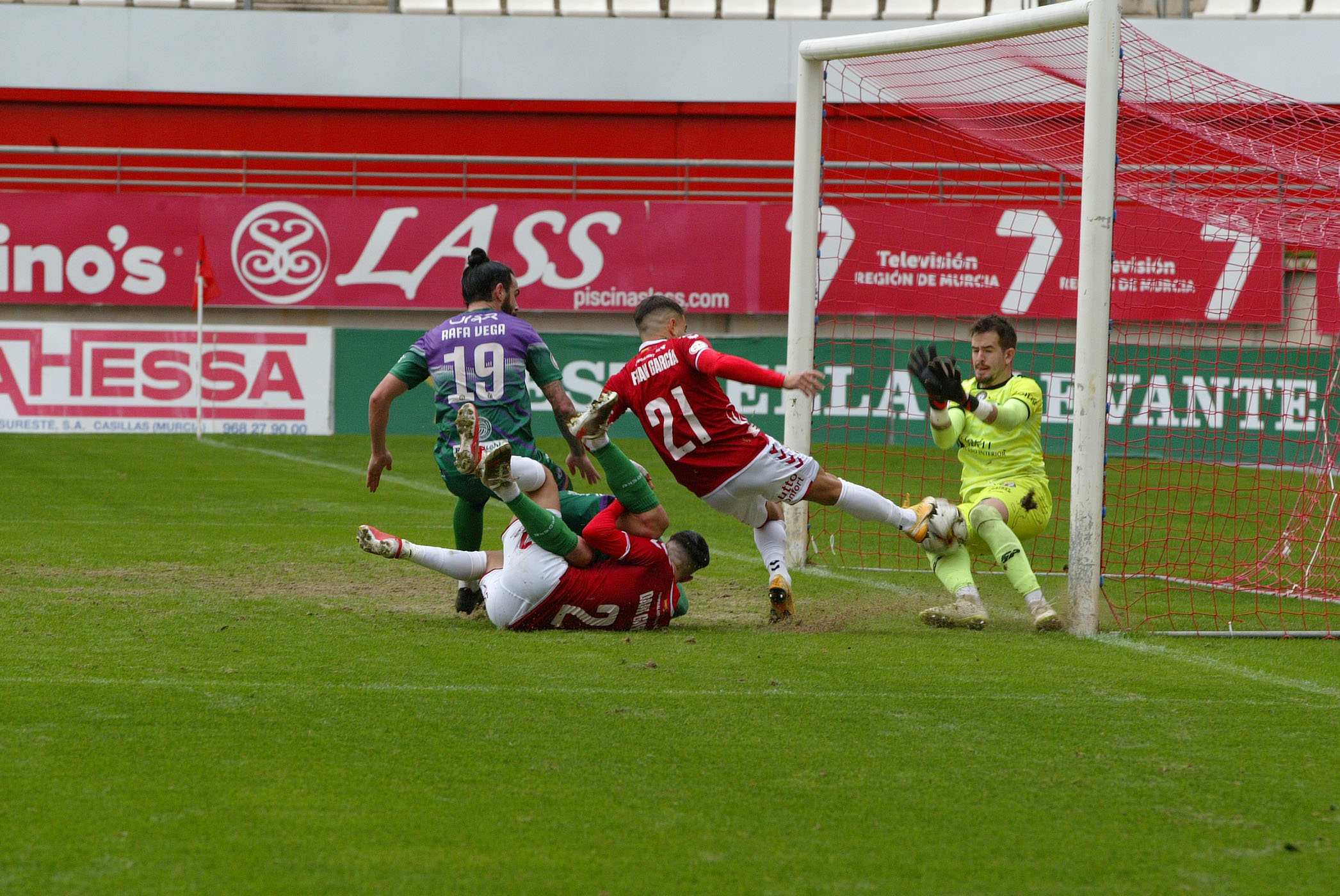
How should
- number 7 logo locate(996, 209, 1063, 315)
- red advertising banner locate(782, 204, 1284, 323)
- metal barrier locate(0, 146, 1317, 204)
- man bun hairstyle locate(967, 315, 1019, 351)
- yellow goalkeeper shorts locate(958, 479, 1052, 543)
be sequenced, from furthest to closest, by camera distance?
metal barrier locate(0, 146, 1317, 204)
number 7 logo locate(996, 209, 1063, 315)
red advertising banner locate(782, 204, 1284, 323)
man bun hairstyle locate(967, 315, 1019, 351)
yellow goalkeeper shorts locate(958, 479, 1052, 543)

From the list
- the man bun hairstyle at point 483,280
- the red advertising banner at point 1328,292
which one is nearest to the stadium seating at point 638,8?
the red advertising banner at point 1328,292

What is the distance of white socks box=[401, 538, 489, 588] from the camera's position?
6.80m

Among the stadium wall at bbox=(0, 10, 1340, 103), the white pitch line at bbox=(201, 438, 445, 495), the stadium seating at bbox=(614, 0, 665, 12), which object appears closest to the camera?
the white pitch line at bbox=(201, 438, 445, 495)

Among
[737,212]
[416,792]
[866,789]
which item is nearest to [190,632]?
[416,792]

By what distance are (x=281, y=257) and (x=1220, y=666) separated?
16.6m

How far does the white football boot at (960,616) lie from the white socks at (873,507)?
0.44 metres

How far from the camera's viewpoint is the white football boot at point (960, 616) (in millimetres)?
6688

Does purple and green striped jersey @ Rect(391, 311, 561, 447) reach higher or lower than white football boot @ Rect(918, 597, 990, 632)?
higher

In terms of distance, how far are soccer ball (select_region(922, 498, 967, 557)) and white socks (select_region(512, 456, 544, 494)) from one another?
1.89m

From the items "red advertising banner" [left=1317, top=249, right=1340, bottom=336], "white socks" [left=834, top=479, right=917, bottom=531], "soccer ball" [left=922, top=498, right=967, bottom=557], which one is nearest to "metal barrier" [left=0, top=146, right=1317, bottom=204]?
"red advertising banner" [left=1317, top=249, right=1340, bottom=336]

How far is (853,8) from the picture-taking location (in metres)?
27.0

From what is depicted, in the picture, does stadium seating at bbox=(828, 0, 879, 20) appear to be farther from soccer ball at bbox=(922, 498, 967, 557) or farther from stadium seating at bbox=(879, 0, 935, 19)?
soccer ball at bbox=(922, 498, 967, 557)

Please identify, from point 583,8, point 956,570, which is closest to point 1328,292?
point 956,570

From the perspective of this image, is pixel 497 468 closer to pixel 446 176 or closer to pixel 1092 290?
pixel 1092 290
